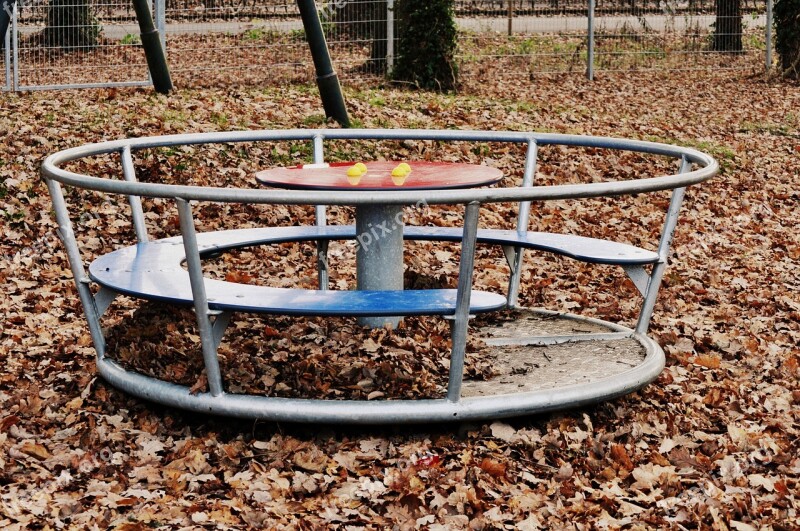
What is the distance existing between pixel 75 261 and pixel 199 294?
0.81m

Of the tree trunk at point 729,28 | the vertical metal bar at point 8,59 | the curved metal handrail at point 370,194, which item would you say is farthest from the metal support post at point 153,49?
the tree trunk at point 729,28

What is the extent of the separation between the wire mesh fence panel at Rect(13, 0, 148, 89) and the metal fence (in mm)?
15

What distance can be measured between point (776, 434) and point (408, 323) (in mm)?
1757

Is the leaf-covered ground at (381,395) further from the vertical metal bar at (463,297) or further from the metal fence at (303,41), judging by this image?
the metal fence at (303,41)

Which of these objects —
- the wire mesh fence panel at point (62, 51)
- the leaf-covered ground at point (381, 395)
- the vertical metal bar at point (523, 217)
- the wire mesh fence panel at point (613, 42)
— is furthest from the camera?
the wire mesh fence panel at point (613, 42)

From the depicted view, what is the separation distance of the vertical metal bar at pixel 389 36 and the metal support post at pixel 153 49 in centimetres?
356

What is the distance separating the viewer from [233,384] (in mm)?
4371

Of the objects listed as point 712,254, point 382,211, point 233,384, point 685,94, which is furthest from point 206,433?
point 685,94

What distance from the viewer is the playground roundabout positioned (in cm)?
368

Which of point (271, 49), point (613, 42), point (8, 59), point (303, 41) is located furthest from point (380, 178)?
point (613, 42)

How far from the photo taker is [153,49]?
1024 centimetres

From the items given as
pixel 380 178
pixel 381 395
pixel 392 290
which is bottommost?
pixel 381 395

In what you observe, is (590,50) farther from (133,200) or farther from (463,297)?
(463,297)

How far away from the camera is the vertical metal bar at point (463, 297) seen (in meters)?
3.64
